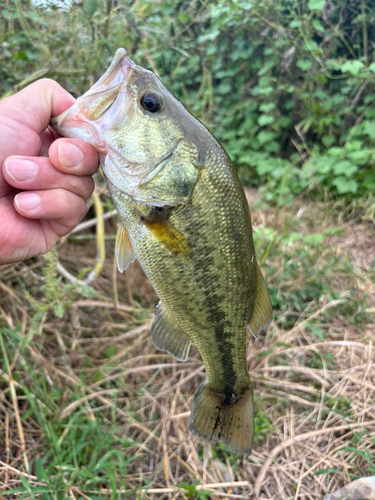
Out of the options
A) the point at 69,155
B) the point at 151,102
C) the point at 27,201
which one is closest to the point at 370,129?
the point at 151,102

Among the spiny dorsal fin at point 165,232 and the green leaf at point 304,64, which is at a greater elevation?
the spiny dorsal fin at point 165,232

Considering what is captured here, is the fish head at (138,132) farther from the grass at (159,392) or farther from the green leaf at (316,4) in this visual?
the green leaf at (316,4)

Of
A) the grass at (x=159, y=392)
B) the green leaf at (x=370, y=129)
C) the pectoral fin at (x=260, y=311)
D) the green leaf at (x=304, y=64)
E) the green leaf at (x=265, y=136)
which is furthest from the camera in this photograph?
the green leaf at (x=265, y=136)

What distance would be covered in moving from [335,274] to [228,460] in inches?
Answer: 73.9

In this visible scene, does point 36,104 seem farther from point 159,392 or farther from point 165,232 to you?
point 159,392

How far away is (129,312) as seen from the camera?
109 inches

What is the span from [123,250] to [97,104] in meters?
0.58

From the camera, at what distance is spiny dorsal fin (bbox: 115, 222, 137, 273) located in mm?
1386

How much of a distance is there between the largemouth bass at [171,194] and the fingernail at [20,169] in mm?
180

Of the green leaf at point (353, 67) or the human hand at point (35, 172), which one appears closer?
the human hand at point (35, 172)

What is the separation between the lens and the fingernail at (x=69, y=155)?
1.24 m

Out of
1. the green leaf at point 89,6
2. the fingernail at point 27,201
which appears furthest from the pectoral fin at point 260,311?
the green leaf at point 89,6

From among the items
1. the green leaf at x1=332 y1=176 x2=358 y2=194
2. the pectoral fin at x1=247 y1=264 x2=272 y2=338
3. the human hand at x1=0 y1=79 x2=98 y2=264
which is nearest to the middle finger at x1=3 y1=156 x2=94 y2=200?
the human hand at x1=0 y1=79 x2=98 y2=264

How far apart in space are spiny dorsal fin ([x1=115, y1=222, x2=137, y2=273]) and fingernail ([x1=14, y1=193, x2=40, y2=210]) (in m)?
0.35
